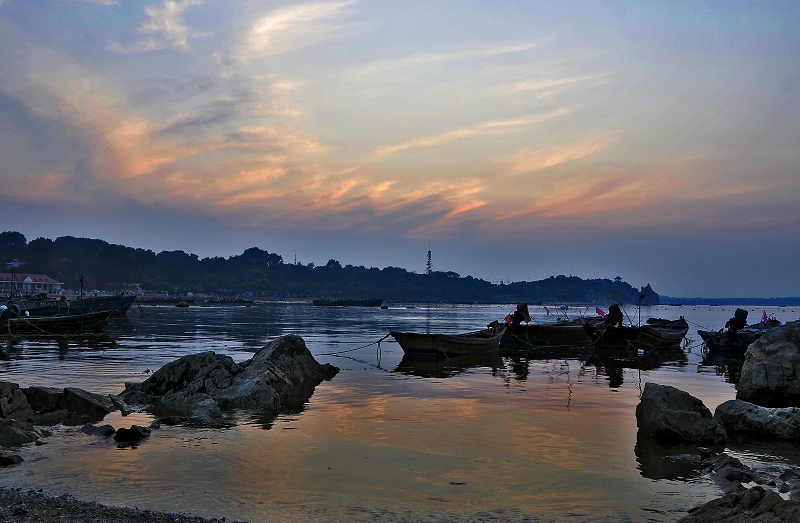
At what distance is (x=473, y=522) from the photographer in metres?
9.11

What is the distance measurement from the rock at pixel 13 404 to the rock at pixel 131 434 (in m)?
3.19

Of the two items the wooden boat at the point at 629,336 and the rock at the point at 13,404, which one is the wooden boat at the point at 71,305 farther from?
the rock at the point at 13,404

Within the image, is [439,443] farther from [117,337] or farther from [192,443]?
[117,337]

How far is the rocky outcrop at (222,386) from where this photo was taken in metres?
18.0

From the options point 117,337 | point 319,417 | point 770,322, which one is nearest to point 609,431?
point 319,417

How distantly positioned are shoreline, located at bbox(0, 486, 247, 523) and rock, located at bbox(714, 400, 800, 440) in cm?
1266

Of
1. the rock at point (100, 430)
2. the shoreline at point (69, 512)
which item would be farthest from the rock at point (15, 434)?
the shoreline at point (69, 512)

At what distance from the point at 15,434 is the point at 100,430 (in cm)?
165

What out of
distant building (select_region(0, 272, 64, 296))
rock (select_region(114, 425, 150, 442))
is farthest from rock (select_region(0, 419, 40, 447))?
distant building (select_region(0, 272, 64, 296))

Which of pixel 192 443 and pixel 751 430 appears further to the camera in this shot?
pixel 751 430

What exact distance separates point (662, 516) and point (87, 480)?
9324mm

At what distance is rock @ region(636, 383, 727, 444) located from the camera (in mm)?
14445

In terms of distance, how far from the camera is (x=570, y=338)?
1886 inches

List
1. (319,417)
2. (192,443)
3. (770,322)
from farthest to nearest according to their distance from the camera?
1. (770,322)
2. (319,417)
3. (192,443)
